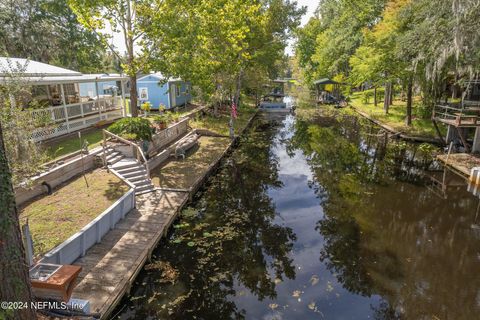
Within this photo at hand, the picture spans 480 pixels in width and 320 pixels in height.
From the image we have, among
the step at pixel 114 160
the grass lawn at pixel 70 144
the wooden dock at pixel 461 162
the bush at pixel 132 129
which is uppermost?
the bush at pixel 132 129

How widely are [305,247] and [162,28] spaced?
1358cm

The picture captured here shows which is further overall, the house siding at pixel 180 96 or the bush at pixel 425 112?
the house siding at pixel 180 96

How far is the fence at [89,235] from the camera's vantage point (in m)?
7.64

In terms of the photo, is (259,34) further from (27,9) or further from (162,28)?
(27,9)

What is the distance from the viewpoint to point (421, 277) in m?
8.74

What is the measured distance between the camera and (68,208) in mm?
10375

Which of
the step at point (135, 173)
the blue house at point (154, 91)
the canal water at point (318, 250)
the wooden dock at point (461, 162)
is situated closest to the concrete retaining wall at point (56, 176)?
the step at point (135, 173)

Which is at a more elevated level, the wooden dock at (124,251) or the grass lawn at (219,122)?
the grass lawn at (219,122)

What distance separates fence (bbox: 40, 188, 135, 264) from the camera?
7.64 m

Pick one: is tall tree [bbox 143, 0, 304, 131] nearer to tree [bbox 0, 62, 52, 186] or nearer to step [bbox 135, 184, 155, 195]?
step [bbox 135, 184, 155, 195]

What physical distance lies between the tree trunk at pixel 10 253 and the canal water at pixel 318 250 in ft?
9.11

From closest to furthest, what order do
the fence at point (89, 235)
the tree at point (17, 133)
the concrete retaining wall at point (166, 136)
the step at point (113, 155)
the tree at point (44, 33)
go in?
the fence at point (89, 235) → the tree at point (17, 133) → the step at point (113, 155) → the concrete retaining wall at point (166, 136) → the tree at point (44, 33)

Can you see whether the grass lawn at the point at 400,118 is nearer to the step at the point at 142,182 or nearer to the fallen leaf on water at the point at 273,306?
the step at the point at 142,182

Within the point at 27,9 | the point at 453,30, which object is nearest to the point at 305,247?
the point at 453,30
